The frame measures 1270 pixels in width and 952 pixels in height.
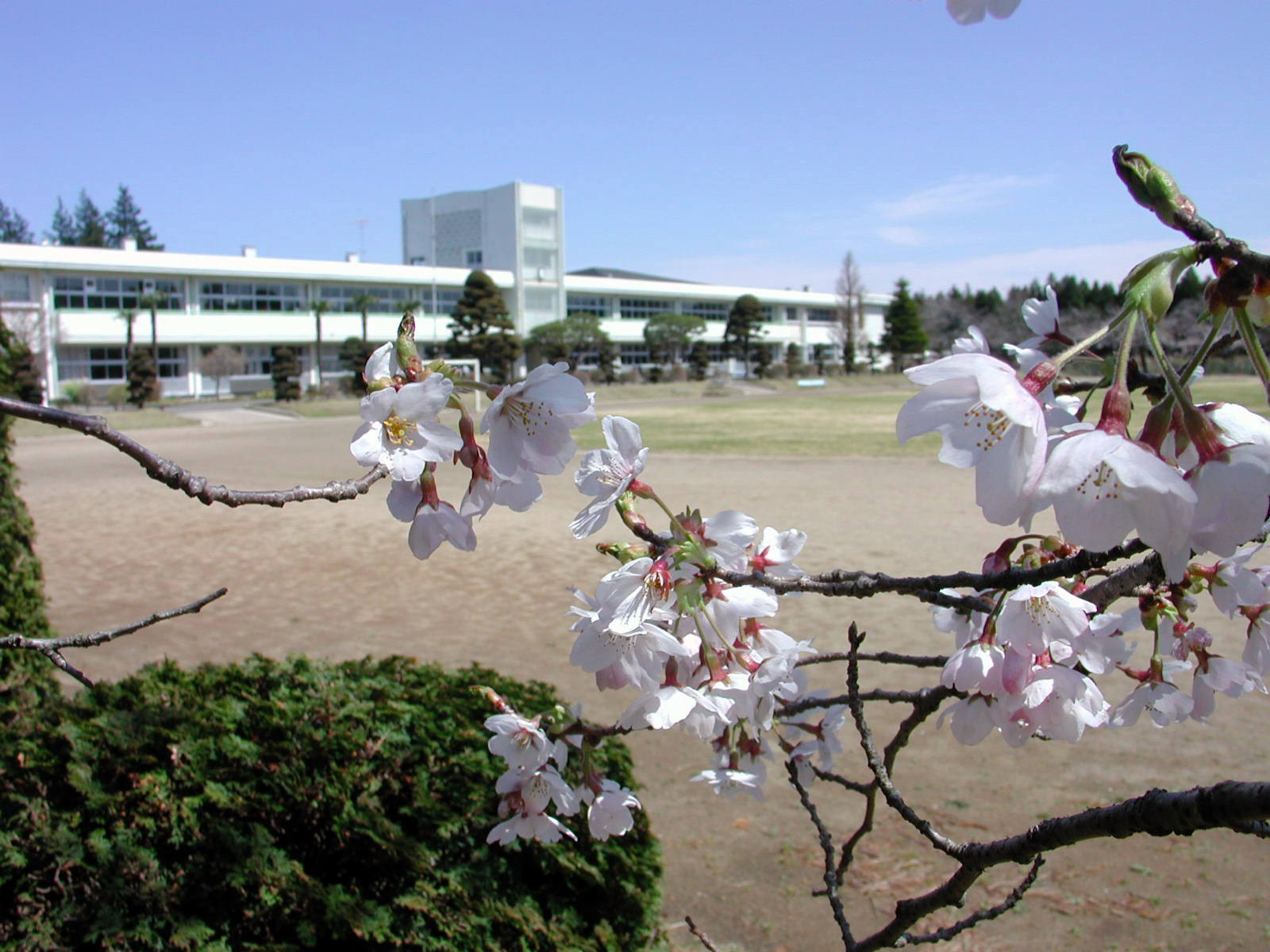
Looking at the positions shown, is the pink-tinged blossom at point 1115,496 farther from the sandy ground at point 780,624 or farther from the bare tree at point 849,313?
the bare tree at point 849,313

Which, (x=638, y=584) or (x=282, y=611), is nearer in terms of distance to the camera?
(x=638, y=584)

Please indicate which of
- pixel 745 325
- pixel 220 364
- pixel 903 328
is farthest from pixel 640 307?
pixel 220 364

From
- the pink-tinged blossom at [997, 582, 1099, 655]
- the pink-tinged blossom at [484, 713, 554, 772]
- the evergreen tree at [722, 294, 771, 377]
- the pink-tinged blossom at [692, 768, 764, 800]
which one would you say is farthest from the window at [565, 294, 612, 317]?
the pink-tinged blossom at [997, 582, 1099, 655]

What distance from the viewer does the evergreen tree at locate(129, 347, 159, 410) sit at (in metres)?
39.4

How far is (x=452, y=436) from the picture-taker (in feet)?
2.86

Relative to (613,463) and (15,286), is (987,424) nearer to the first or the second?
(613,463)

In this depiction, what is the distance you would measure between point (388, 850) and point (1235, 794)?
6.66 feet

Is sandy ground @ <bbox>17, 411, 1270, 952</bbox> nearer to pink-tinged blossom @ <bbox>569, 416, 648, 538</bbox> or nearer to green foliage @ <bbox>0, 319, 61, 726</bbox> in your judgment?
green foliage @ <bbox>0, 319, 61, 726</bbox>

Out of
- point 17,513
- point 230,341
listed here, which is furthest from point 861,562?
point 230,341

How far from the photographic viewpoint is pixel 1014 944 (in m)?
3.27

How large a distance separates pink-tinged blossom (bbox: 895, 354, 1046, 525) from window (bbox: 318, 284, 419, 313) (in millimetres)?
53058

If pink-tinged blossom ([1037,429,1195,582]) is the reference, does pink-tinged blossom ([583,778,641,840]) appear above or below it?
below

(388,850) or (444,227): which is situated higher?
(444,227)

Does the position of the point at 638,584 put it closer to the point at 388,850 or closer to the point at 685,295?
the point at 388,850
